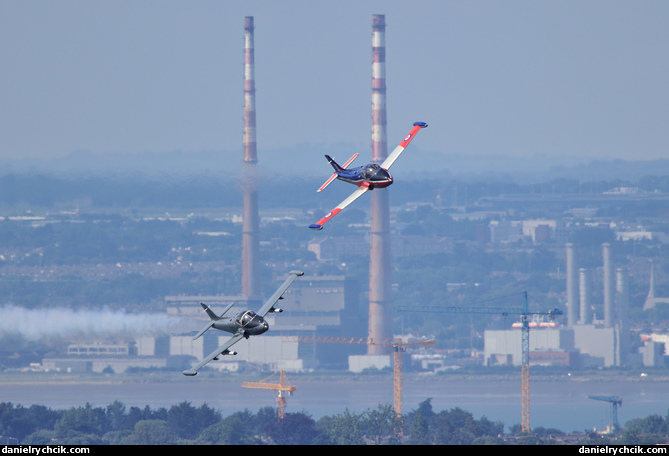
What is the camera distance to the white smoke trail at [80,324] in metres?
126

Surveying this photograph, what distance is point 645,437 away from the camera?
134 meters

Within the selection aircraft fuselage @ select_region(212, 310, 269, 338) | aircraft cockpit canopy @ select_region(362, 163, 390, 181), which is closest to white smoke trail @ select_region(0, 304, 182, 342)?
aircraft cockpit canopy @ select_region(362, 163, 390, 181)

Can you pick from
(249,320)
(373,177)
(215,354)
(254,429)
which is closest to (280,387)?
(254,429)

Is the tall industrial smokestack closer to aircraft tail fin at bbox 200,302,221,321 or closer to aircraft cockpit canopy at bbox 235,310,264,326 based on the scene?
aircraft tail fin at bbox 200,302,221,321

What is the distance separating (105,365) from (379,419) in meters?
60.2

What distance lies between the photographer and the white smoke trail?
12588 centimetres

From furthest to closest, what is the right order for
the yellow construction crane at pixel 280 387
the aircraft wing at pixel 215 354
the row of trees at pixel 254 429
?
the yellow construction crane at pixel 280 387
the row of trees at pixel 254 429
the aircraft wing at pixel 215 354

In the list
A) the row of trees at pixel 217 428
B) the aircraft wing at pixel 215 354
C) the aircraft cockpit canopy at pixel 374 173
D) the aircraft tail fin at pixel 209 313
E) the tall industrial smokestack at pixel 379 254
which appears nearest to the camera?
the aircraft wing at pixel 215 354

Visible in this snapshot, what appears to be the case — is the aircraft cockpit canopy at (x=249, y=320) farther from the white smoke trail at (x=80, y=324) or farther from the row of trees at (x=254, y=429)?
the row of trees at (x=254, y=429)

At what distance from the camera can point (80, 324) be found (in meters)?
141

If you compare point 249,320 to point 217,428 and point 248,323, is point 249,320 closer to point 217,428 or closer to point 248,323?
point 248,323

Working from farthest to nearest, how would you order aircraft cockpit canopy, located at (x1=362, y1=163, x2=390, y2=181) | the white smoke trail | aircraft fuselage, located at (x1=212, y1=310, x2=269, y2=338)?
the white smoke trail → aircraft cockpit canopy, located at (x1=362, y1=163, x2=390, y2=181) → aircraft fuselage, located at (x1=212, y1=310, x2=269, y2=338)

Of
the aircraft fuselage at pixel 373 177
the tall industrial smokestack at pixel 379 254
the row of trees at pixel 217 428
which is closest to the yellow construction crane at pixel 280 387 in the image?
the row of trees at pixel 217 428
